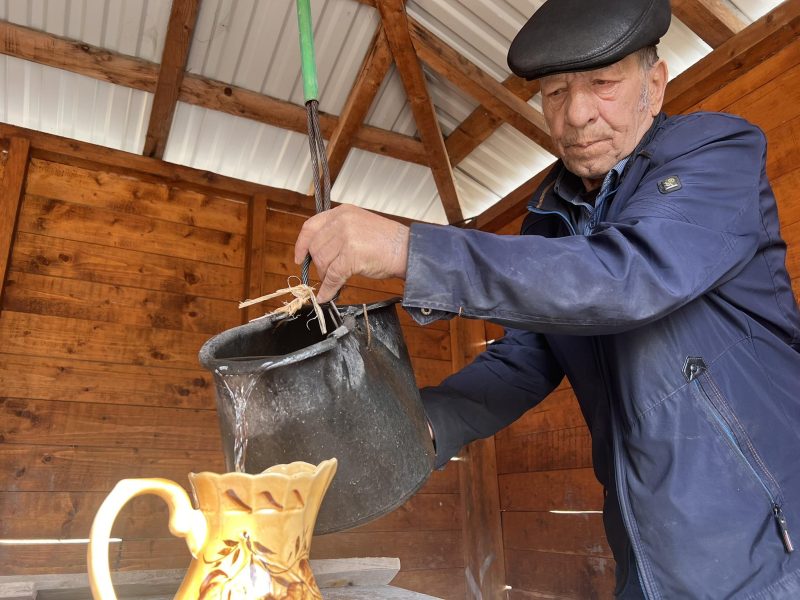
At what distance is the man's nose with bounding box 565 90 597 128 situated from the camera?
121 cm

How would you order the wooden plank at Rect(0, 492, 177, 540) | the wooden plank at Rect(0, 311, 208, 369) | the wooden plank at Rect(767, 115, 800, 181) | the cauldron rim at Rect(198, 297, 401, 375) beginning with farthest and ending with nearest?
the wooden plank at Rect(0, 311, 208, 369)
the wooden plank at Rect(0, 492, 177, 540)
the wooden plank at Rect(767, 115, 800, 181)
the cauldron rim at Rect(198, 297, 401, 375)

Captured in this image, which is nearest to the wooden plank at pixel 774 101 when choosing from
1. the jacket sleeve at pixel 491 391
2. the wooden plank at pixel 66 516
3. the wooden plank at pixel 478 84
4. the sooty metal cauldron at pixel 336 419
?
the wooden plank at pixel 478 84

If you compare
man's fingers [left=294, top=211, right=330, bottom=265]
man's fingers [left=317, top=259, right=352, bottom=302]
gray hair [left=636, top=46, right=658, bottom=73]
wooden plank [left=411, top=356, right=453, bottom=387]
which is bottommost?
man's fingers [left=317, top=259, right=352, bottom=302]

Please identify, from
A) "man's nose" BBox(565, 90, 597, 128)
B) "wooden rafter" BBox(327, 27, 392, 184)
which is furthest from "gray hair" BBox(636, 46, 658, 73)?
"wooden rafter" BBox(327, 27, 392, 184)

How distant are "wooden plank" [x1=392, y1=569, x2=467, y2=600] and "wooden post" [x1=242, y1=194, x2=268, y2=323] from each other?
4.96 feet

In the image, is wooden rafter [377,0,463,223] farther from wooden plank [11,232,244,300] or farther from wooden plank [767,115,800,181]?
wooden plank [767,115,800,181]

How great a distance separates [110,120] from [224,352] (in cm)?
266

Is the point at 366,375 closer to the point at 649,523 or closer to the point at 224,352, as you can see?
the point at 224,352

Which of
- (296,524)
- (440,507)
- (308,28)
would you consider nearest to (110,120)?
(308,28)

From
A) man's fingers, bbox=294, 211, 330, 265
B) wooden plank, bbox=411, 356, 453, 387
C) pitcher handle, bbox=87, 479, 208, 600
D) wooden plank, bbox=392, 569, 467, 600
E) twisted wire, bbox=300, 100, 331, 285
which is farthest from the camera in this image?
wooden plank, bbox=411, 356, 453, 387

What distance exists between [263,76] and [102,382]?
1603 mm

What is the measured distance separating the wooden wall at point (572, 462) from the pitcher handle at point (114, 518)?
7.59 ft

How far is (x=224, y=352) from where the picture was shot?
0.91 m

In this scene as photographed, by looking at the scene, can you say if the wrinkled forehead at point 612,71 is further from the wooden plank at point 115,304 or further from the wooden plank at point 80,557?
the wooden plank at point 115,304
